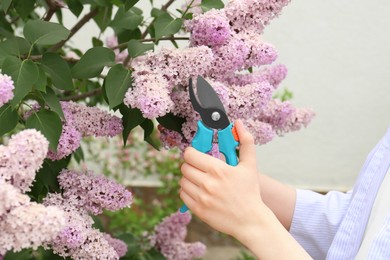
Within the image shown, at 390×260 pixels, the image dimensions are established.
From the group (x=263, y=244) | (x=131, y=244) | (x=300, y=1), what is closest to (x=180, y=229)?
(x=131, y=244)

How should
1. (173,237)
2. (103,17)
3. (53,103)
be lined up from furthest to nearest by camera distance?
(173,237)
(103,17)
(53,103)

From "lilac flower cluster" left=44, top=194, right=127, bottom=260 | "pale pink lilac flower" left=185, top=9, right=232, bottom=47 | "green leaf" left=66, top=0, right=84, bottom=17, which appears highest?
"pale pink lilac flower" left=185, top=9, right=232, bottom=47

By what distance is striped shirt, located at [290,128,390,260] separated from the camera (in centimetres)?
108

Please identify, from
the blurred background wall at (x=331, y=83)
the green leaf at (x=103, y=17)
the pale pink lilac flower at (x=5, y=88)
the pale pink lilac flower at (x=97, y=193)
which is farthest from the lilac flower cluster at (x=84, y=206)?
the blurred background wall at (x=331, y=83)

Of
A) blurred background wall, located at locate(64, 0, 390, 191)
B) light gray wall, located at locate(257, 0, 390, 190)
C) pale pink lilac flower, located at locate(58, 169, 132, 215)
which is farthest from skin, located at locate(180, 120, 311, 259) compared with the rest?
light gray wall, located at locate(257, 0, 390, 190)

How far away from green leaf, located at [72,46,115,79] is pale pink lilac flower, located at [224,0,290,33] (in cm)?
19

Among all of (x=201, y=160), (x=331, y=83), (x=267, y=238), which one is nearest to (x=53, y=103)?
(x=201, y=160)

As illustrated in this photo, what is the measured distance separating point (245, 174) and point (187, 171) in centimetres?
7

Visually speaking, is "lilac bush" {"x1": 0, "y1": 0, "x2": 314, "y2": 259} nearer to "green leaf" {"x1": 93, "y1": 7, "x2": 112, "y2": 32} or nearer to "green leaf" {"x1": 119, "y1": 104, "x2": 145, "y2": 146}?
"green leaf" {"x1": 119, "y1": 104, "x2": 145, "y2": 146}

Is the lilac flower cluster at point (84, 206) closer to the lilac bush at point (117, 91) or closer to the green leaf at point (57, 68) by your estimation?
the lilac bush at point (117, 91)

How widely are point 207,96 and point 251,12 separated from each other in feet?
Answer: 0.63

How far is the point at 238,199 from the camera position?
887 millimetres

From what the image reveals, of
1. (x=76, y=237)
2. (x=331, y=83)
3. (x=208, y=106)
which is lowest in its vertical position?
(x=76, y=237)

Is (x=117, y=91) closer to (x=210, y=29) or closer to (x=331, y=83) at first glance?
(x=210, y=29)
